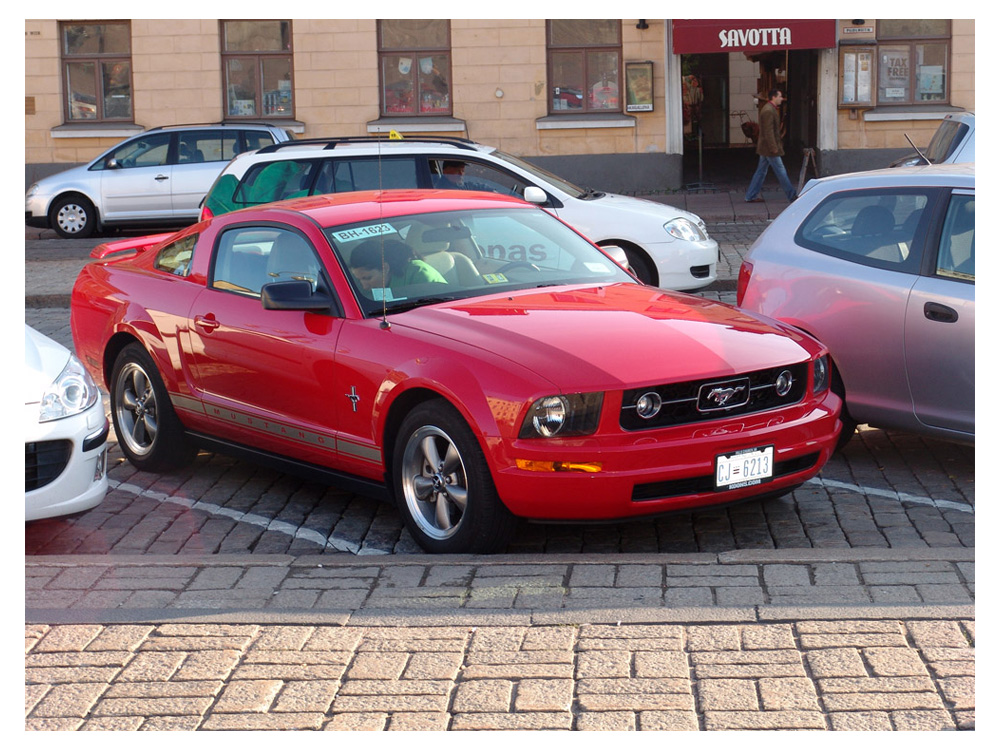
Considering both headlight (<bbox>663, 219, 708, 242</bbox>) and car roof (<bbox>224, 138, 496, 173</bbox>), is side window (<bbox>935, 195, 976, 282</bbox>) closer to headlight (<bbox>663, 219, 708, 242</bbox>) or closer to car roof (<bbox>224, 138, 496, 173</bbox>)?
headlight (<bbox>663, 219, 708, 242</bbox>)

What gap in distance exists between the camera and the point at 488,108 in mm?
23453

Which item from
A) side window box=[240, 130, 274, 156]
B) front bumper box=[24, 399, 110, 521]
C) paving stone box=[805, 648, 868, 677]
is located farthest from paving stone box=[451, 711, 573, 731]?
side window box=[240, 130, 274, 156]

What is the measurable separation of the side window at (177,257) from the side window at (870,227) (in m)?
3.34

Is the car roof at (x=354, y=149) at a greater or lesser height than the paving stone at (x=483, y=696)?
greater

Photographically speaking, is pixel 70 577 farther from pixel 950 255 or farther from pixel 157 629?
pixel 950 255

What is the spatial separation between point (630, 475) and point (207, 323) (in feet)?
8.64

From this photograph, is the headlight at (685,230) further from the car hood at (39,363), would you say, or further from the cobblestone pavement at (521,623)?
the car hood at (39,363)

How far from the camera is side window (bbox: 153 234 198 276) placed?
7172 mm

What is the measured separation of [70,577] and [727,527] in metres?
2.79

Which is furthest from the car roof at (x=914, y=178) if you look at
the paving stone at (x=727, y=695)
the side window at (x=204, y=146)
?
the side window at (x=204, y=146)

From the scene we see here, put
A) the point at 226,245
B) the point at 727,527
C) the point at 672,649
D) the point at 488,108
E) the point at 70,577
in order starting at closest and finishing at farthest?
the point at 672,649 → the point at 70,577 → the point at 727,527 → the point at 226,245 → the point at 488,108

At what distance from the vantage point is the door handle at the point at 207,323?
664 cm
